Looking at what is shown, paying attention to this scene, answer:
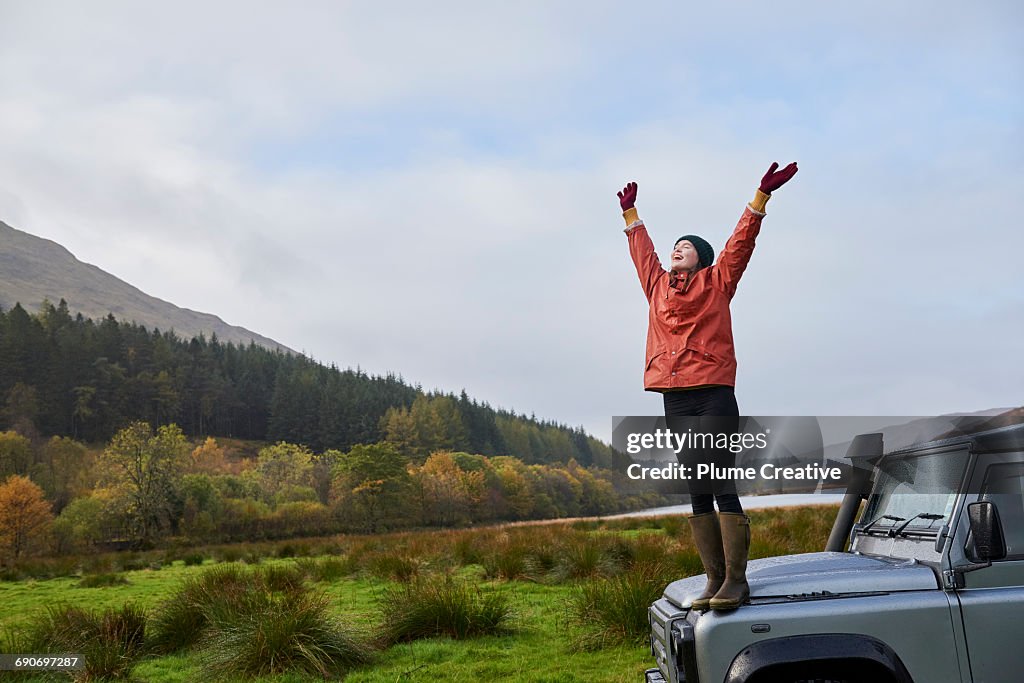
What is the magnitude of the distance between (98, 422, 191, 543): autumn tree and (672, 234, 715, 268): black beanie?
165 ft

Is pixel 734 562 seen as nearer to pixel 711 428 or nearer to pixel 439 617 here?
pixel 711 428

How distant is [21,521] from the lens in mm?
43500

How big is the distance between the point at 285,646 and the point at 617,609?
147 inches

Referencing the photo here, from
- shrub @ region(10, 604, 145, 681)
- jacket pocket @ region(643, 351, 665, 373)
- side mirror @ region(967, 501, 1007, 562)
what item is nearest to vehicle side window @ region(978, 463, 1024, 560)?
side mirror @ region(967, 501, 1007, 562)

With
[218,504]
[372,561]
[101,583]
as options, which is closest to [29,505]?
[218,504]

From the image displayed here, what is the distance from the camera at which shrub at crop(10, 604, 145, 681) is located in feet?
A: 26.9

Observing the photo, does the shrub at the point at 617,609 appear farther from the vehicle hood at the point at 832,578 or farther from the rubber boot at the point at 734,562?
the rubber boot at the point at 734,562

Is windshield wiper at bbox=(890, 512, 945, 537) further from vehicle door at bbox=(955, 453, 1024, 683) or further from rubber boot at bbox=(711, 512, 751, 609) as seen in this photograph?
rubber boot at bbox=(711, 512, 751, 609)

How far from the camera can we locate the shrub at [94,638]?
821cm

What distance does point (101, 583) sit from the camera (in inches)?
759

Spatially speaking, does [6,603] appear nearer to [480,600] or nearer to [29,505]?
[480,600]

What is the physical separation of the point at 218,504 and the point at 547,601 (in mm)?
48505

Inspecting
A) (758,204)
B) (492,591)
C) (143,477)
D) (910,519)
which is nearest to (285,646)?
(492,591)

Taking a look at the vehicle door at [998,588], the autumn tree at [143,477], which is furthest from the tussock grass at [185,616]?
the autumn tree at [143,477]
